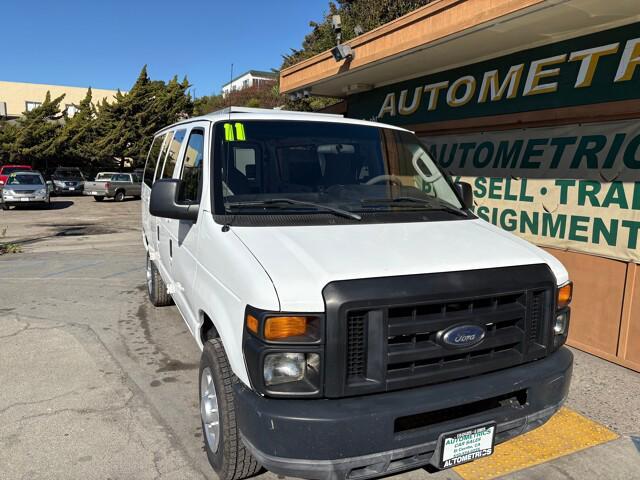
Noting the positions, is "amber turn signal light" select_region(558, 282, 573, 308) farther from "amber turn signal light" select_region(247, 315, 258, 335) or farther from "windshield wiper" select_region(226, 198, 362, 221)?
"amber turn signal light" select_region(247, 315, 258, 335)

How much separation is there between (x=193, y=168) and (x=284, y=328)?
1.83 metres

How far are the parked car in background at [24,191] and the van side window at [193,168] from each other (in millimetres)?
20203

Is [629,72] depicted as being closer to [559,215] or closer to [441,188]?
[559,215]

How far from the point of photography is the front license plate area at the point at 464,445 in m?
2.31

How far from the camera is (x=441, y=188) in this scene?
3.81m

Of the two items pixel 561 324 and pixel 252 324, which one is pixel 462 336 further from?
pixel 252 324

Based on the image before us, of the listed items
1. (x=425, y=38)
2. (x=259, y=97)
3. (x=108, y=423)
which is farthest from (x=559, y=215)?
(x=259, y=97)

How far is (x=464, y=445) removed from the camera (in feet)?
7.79

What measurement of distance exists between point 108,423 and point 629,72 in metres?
5.40

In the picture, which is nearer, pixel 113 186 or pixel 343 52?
pixel 343 52

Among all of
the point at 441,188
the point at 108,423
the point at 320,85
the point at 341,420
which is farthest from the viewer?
the point at 320,85

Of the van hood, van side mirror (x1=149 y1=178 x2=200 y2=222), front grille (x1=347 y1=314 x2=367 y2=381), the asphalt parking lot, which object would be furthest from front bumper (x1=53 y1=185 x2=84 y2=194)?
front grille (x1=347 y1=314 x2=367 y2=381)

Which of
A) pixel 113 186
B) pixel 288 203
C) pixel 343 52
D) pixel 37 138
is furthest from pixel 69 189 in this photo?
pixel 288 203

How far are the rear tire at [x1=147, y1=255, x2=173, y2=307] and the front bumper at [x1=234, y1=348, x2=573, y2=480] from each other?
3924mm
